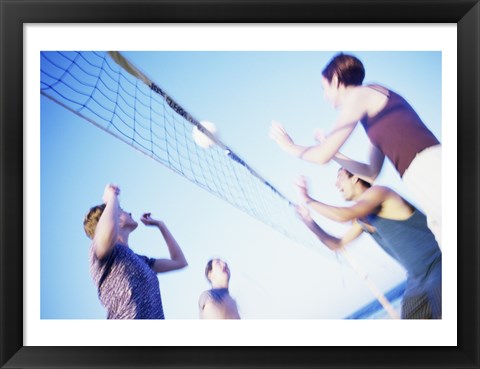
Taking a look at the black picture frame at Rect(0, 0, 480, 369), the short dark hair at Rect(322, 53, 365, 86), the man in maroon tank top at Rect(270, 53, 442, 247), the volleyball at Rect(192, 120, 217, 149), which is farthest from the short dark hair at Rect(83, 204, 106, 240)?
the short dark hair at Rect(322, 53, 365, 86)

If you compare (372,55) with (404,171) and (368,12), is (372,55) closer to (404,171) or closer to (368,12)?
(368,12)

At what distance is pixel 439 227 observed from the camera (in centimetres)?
198

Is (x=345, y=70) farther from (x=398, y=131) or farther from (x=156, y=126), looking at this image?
(x=156, y=126)

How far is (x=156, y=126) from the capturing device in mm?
2039

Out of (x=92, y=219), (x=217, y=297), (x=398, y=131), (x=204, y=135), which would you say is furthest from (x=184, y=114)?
(x=398, y=131)

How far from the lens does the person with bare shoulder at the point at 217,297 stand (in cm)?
198

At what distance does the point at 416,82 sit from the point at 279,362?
3.35 feet

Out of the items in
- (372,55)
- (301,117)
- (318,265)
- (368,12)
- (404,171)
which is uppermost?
(368,12)

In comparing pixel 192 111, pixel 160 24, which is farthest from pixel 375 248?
pixel 160 24

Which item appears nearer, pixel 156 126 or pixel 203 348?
pixel 203 348

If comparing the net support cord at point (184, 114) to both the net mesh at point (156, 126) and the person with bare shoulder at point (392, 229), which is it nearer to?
the net mesh at point (156, 126)

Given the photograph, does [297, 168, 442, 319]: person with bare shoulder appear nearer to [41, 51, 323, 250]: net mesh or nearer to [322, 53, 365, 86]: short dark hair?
[41, 51, 323, 250]: net mesh

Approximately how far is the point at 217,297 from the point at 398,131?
82 centimetres

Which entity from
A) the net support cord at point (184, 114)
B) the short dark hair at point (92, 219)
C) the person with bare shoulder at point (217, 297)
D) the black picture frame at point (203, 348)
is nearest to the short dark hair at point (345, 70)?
the black picture frame at point (203, 348)
